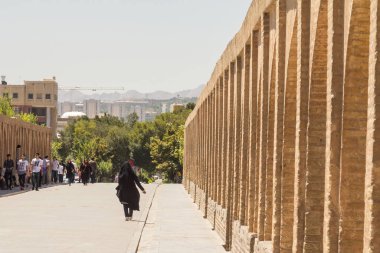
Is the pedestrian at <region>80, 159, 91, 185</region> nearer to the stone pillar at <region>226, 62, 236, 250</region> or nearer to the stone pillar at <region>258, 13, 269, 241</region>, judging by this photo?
Answer: the stone pillar at <region>226, 62, 236, 250</region>

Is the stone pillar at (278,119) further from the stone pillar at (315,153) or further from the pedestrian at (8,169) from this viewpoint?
the pedestrian at (8,169)

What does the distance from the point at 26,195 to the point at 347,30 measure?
27958 mm

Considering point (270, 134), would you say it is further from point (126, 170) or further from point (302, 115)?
point (126, 170)

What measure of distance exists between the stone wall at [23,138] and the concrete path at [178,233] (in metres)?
15.2

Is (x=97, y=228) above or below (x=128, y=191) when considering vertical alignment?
below

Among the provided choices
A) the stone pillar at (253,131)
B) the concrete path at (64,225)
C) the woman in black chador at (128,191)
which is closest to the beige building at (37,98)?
the concrete path at (64,225)

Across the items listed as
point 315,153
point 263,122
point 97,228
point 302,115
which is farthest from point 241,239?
point 315,153

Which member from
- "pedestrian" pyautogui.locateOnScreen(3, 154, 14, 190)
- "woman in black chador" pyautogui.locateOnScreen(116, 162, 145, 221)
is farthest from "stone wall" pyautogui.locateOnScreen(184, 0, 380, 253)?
"pedestrian" pyautogui.locateOnScreen(3, 154, 14, 190)

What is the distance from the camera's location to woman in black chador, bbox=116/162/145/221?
22.7m

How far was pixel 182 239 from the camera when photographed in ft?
61.7

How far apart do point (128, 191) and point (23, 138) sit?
27278mm

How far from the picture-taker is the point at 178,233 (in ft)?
66.1

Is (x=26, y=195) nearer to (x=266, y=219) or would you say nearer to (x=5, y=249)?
(x=5, y=249)

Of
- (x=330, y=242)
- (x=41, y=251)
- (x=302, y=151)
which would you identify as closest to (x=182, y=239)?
(x=41, y=251)
